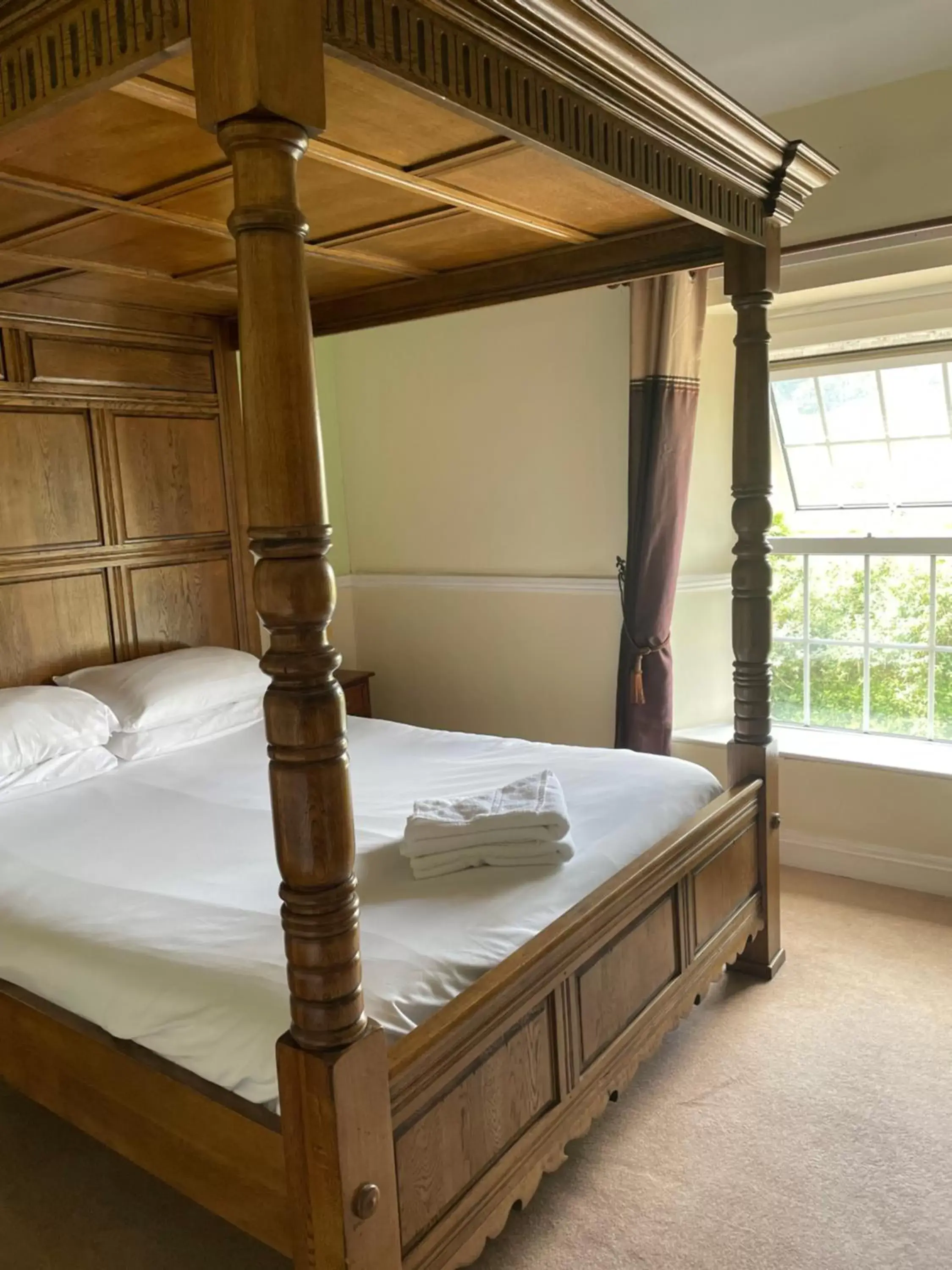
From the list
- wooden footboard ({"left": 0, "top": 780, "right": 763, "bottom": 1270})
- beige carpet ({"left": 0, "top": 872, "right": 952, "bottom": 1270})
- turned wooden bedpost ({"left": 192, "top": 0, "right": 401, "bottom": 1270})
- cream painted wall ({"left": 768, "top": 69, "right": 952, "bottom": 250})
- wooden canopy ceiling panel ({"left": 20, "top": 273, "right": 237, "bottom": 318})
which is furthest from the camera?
wooden canopy ceiling panel ({"left": 20, "top": 273, "right": 237, "bottom": 318})

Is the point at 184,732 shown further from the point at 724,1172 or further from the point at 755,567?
the point at 724,1172

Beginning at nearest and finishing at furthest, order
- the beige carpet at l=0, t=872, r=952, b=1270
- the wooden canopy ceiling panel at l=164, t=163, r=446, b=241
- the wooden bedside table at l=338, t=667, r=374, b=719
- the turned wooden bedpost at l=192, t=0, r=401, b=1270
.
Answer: the turned wooden bedpost at l=192, t=0, r=401, b=1270 < the beige carpet at l=0, t=872, r=952, b=1270 < the wooden canopy ceiling panel at l=164, t=163, r=446, b=241 < the wooden bedside table at l=338, t=667, r=374, b=719

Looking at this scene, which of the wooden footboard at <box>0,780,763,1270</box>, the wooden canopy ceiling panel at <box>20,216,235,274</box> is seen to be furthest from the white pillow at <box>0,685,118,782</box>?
the wooden canopy ceiling panel at <box>20,216,235,274</box>

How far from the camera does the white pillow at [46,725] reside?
8.46 feet

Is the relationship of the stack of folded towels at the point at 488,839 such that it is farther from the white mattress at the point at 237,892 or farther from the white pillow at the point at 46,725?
the white pillow at the point at 46,725

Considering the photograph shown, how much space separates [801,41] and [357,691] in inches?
103

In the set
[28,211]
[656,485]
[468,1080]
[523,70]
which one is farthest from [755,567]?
[28,211]

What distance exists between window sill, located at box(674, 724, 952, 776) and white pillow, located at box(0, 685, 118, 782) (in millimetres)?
2059

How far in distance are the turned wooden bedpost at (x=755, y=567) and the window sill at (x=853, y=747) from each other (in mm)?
805

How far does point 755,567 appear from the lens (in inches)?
101

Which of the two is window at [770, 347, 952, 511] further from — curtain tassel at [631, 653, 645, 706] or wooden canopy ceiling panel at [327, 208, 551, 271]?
wooden canopy ceiling panel at [327, 208, 551, 271]

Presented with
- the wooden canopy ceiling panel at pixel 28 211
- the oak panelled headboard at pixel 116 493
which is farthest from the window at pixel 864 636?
the wooden canopy ceiling panel at pixel 28 211

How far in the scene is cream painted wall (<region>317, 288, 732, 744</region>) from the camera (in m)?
3.64

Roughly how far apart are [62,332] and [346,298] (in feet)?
2.95
